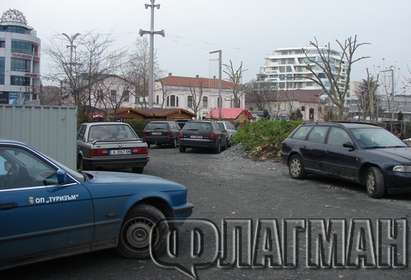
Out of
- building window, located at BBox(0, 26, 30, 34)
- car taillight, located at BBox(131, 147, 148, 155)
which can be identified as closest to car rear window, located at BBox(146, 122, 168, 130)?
car taillight, located at BBox(131, 147, 148, 155)

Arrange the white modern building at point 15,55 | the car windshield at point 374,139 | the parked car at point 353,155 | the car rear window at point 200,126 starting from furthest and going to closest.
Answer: the white modern building at point 15,55, the car rear window at point 200,126, the car windshield at point 374,139, the parked car at point 353,155

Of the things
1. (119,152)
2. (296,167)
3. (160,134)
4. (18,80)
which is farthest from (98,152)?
(18,80)

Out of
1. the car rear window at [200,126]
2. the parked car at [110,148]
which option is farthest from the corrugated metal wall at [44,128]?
the car rear window at [200,126]

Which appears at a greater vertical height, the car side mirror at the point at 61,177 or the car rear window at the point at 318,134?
the car rear window at the point at 318,134

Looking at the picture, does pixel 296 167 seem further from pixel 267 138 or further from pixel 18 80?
pixel 18 80

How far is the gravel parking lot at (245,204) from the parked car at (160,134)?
312 inches

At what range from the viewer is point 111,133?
1487cm

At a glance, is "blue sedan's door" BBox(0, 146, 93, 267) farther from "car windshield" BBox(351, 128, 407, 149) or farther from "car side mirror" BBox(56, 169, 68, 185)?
"car windshield" BBox(351, 128, 407, 149)

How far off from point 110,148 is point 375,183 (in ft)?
22.2

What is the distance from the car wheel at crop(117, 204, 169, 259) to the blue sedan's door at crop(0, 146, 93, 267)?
1.77 feet

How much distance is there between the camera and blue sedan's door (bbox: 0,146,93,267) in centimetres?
513

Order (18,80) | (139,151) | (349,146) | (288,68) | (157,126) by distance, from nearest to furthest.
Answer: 1. (349,146)
2. (139,151)
3. (157,126)
4. (18,80)
5. (288,68)

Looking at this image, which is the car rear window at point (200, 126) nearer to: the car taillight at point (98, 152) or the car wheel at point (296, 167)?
the car wheel at point (296, 167)

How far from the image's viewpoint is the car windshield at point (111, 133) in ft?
48.1
